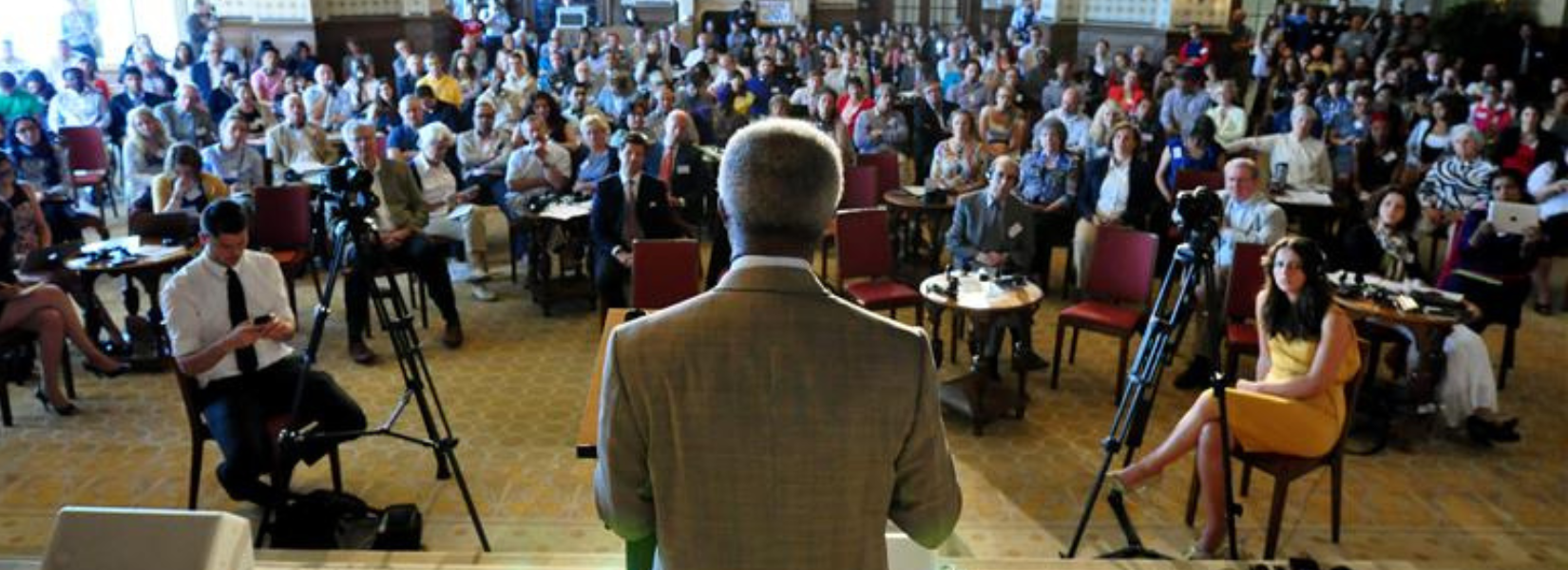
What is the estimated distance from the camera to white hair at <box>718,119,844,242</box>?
1.51 meters

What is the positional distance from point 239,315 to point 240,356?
170 mm

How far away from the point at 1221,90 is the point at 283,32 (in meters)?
10.2

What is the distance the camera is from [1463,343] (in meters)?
5.37

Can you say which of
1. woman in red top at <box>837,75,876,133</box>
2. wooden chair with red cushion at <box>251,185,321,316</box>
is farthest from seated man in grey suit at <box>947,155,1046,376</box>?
wooden chair with red cushion at <box>251,185,321,316</box>

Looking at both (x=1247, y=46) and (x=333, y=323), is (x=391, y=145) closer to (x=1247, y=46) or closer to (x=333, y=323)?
(x=333, y=323)

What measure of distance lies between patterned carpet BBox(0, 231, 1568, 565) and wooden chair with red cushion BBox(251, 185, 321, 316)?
1041mm

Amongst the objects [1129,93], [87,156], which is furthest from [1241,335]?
[87,156]

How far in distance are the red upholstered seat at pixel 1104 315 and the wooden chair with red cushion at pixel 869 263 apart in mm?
819

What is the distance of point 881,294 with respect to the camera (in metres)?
6.22

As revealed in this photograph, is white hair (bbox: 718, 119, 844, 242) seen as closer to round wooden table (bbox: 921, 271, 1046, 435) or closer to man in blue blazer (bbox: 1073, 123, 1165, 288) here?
round wooden table (bbox: 921, 271, 1046, 435)

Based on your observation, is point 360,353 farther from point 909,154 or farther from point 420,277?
point 909,154

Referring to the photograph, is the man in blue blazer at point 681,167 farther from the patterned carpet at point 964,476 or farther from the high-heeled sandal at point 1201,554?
the high-heeled sandal at point 1201,554

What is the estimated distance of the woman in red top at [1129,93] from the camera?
33.3 ft

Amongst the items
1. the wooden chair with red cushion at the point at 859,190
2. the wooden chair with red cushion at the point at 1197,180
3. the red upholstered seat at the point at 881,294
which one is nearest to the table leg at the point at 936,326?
the red upholstered seat at the point at 881,294
